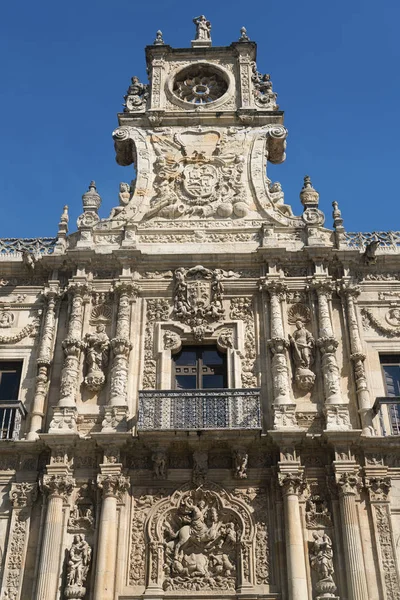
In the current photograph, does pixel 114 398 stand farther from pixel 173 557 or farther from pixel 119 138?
pixel 119 138

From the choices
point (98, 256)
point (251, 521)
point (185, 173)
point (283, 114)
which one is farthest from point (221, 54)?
A: point (251, 521)

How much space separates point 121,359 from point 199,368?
1426mm

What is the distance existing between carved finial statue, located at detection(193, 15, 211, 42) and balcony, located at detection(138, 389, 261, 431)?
1029 cm

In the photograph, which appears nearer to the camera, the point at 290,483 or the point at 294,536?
the point at 294,536

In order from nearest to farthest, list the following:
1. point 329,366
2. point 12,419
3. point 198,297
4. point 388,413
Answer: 1. point 388,413
2. point 12,419
3. point 329,366
4. point 198,297

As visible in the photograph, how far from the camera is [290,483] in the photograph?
11.7 metres

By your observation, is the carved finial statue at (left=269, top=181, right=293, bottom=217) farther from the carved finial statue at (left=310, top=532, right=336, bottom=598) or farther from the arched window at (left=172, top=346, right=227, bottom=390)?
the carved finial statue at (left=310, top=532, right=336, bottom=598)

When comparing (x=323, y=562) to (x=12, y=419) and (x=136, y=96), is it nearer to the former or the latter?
(x=12, y=419)

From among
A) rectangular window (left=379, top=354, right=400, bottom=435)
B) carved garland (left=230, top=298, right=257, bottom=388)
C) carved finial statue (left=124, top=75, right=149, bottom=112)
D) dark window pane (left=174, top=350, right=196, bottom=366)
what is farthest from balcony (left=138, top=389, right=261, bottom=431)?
carved finial statue (left=124, top=75, right=149, bottom=112)

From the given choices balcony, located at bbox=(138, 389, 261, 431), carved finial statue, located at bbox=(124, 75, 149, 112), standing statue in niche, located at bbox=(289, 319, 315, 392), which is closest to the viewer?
balcony, located at bbox=(138, 389, 261, 431)

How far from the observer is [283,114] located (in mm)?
16719

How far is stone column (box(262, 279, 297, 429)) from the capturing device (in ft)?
40.2

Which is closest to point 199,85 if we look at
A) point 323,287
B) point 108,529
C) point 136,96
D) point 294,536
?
point 136,96

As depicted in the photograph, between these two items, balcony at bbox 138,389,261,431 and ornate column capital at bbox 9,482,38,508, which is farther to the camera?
balcony at bbox 138,389,261,431
